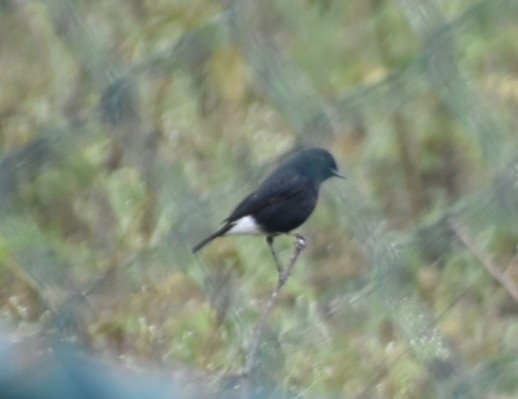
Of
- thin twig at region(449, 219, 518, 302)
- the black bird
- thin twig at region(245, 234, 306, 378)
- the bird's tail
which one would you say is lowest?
thin twig at region(245, 234, 306, 378)

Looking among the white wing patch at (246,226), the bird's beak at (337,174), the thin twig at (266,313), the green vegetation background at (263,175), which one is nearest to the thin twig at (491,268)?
the green vegetation background at (263,175)

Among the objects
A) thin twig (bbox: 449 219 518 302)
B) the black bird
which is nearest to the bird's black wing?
the black bird

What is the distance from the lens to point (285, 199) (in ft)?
7.14

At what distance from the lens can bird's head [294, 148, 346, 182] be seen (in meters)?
2.16

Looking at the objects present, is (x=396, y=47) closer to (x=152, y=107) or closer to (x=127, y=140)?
(x=152, y=107)

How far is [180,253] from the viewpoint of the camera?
1.66 metres

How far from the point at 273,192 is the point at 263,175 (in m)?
0.29

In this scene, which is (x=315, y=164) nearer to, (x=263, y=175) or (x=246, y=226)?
(x=246, y=226)

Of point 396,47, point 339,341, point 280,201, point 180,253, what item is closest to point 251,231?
point 280,201

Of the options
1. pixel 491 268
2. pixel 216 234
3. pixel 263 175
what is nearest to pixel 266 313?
pixel 263 175

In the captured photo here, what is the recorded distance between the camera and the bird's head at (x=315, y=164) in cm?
216

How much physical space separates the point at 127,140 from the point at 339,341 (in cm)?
86

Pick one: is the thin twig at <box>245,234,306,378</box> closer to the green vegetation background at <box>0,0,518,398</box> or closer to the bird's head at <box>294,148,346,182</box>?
the green vegetation background at <box>0,0,518,398</box>

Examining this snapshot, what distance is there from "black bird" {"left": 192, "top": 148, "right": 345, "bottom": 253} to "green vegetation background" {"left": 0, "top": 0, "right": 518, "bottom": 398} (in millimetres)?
36
